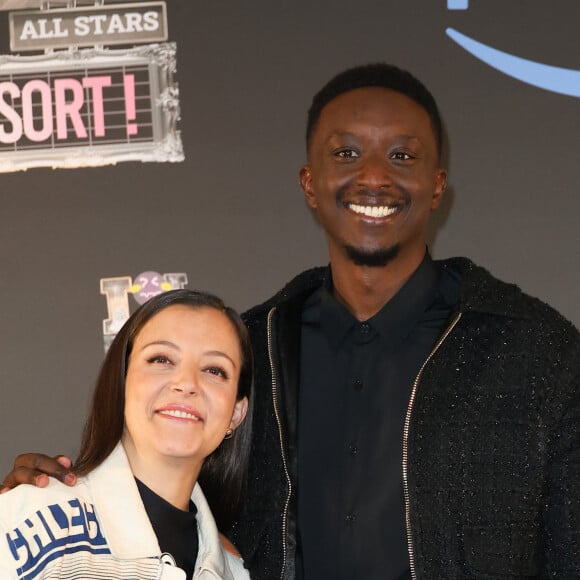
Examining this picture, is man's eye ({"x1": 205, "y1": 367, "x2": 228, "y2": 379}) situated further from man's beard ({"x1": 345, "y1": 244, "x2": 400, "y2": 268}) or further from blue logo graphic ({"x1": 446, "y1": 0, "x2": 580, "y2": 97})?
blue logo graphic ({"x1": 446, "y1": 0, "x2": 580, "y2": 97})

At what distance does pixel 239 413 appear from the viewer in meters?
1.96

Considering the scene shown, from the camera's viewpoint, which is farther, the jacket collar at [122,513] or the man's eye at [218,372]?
the man's eye at [218,372]

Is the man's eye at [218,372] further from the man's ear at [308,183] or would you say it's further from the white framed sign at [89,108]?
the white framed sign at [89,108]

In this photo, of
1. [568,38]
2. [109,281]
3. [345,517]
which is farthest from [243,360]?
[568,38]

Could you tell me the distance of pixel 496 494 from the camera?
176 centimetres

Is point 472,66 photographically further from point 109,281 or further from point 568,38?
point 109,281

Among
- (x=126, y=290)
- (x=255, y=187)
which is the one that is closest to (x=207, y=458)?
(x=126, y=290)

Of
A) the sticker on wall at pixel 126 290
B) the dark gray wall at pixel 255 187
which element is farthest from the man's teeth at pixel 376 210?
the sticker on wall at pixel 126 290

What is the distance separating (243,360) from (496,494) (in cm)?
51

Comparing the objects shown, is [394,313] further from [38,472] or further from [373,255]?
[38,472]

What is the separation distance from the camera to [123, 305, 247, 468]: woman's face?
1743mm

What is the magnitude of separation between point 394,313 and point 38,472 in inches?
27.5

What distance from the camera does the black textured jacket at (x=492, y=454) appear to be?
175cm

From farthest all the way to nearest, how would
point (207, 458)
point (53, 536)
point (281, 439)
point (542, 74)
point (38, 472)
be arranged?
point (542, 74) < point (207, 458) < point (281, 439) < point (38, 472) < point (53, 536)
